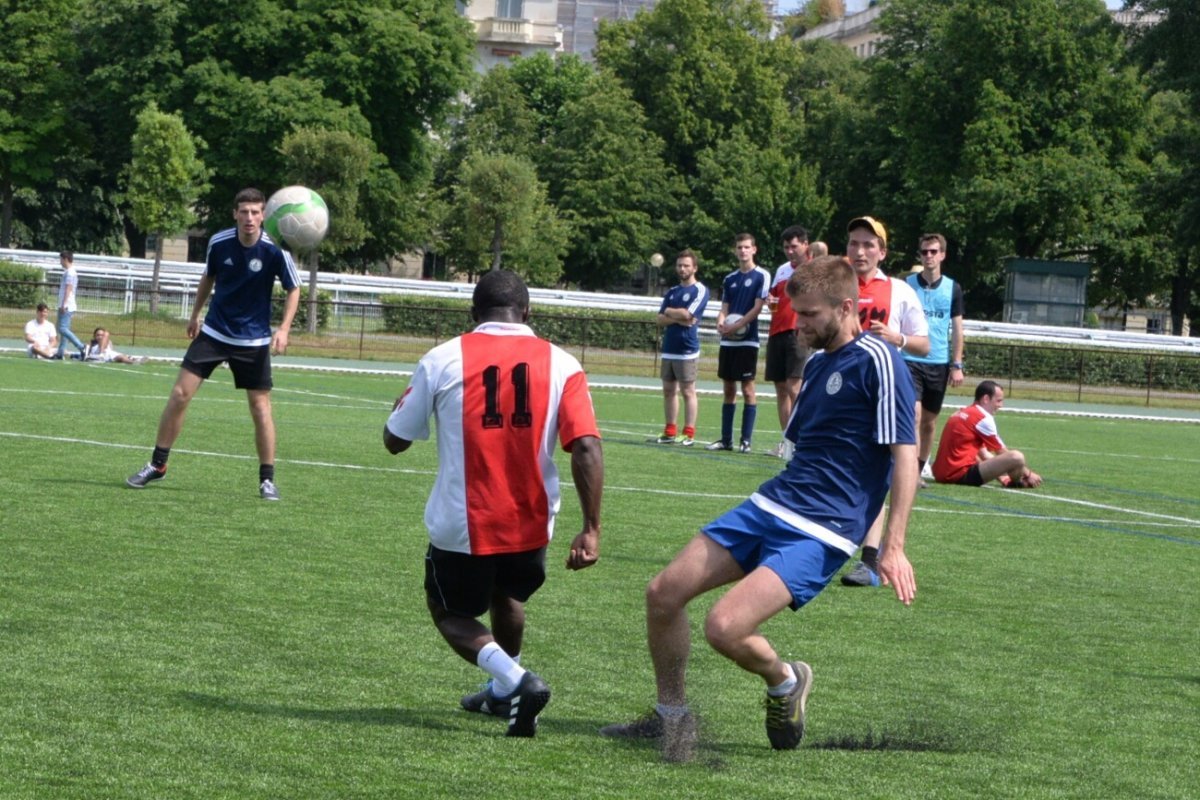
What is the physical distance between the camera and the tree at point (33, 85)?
6222 cm

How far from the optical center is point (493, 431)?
5.80 metres

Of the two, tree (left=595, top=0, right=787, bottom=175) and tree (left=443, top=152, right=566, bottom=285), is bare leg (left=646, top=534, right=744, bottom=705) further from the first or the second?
tree (left=595, top=0, right=787, bottom=175)

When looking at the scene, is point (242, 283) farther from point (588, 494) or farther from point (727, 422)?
point (727, 422)

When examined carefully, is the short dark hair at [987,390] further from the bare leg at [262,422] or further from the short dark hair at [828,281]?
the short dark hair at [828,281]

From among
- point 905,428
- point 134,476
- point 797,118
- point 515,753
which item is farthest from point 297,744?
point 797,118

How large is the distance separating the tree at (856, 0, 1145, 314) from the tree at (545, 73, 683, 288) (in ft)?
37.3

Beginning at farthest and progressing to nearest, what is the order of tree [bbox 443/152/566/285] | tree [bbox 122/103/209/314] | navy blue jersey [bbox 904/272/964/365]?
1. tree [bbox 443/152/566/285]
2. tree [bbox 122/103/209/314]
3. navy blue jersey [bbox 904/272/964/365]

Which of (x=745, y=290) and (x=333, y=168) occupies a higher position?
(x=333, y=168)

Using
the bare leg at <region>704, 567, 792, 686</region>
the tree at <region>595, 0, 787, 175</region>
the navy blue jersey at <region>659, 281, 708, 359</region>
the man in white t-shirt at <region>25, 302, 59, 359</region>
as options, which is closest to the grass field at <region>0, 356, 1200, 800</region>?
the bare leg at <region>704, 567, 792, 686</region>

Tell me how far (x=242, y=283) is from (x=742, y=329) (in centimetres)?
778

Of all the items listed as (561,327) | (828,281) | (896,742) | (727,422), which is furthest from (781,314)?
(561,327)

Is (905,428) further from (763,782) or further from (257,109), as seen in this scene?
(257,109)

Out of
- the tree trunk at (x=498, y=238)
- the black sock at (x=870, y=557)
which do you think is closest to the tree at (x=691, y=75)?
the tree trunk at (x=498, y=238)

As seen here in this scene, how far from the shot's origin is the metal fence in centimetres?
3744
